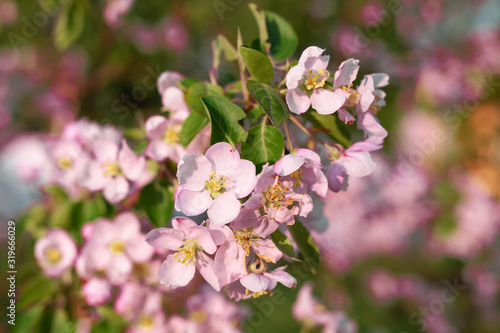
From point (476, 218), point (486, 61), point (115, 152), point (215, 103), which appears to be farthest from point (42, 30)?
point (486, 61)

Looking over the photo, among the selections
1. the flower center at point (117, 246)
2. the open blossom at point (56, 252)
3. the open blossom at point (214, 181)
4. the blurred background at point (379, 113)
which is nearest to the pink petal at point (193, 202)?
the open blossom at point (214, 181)

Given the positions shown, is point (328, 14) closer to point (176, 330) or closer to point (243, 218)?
point (176, 330)

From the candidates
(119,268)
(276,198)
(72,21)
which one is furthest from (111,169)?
(72,21)

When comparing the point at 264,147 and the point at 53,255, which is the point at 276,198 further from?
the point at 53,255

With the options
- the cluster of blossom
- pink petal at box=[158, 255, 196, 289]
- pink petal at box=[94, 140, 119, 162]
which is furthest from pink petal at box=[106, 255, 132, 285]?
pink petal at box=[158, 255, 196, 289]

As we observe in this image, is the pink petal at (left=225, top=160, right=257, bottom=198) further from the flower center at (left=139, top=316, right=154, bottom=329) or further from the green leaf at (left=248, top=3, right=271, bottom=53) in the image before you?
the flower center at (left=139, top=316, right=154, bottom=329)
